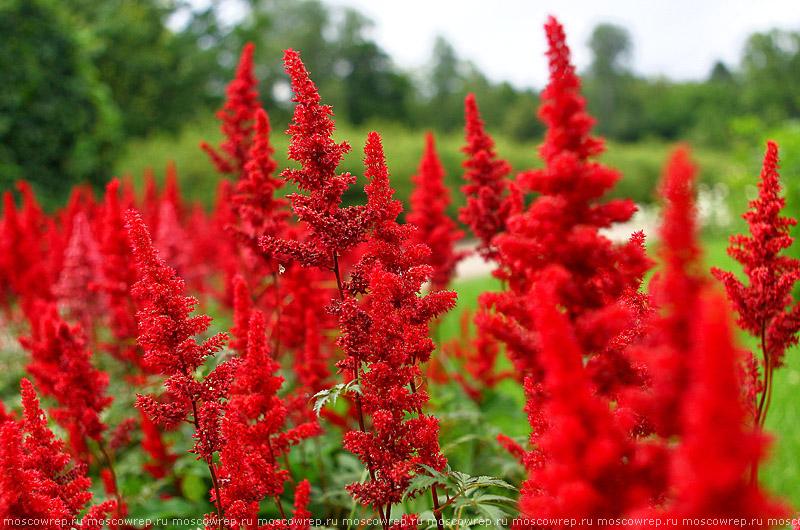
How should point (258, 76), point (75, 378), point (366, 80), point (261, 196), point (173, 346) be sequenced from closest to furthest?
point (173, 346)
point (75, 378)
point (261, 196)
point (258, 76)
point (366, 80)

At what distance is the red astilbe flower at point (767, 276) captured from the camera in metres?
2.07

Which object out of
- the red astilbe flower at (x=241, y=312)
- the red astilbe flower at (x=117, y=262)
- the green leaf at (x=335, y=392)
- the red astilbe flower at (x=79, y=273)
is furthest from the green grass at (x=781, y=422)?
the red astilbe flower at (x=79, y=273)

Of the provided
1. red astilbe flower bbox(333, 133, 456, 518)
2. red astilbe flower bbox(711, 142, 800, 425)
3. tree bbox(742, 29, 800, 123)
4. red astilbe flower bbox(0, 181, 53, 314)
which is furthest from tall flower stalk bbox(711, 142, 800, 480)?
tree bbox(742, 29, 800, 123)

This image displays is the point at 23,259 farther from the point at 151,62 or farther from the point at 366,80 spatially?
the point at 366,80

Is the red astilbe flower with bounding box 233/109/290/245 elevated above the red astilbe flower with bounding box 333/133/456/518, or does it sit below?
above

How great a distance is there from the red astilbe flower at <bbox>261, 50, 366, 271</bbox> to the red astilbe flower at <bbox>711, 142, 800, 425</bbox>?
1.39m

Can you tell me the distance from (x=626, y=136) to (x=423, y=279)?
210ft

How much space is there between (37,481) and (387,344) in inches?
47.6

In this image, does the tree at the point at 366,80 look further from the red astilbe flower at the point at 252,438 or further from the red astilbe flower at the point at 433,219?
the red astilbe flower at the point at 252,438

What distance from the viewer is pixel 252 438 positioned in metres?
2.17

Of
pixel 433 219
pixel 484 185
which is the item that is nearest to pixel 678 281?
pixel 484 185

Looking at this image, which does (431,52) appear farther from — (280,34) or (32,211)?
(32,211)

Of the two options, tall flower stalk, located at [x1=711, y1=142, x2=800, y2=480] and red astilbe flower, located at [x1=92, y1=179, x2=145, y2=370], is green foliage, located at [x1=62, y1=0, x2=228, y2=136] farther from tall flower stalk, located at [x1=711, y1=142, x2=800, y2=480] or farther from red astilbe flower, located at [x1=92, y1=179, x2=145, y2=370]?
tall flower stalk, located at [x1=711, y1=142, x2=800, y2=480]

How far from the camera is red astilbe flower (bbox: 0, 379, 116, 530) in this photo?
1.78 m
